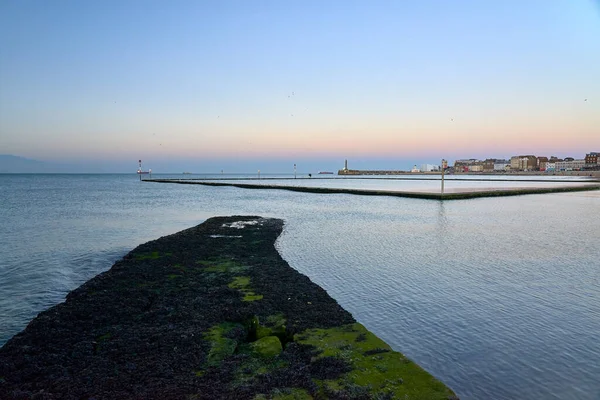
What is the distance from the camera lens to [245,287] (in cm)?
912

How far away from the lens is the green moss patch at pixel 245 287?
8.31 meters

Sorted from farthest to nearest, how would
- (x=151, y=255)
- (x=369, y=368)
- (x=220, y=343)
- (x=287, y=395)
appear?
(x=151, y=255)
(x=220, y=343)
(x=369, y=368)
(x=287, y=395)

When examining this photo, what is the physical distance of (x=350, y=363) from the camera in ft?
17.3

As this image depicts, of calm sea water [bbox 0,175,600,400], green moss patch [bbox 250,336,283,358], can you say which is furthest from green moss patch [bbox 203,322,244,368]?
calm sea water [bbox 0,175,600,400]

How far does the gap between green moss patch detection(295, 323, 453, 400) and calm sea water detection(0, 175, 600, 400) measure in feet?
2.00

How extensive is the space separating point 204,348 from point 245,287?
326cm

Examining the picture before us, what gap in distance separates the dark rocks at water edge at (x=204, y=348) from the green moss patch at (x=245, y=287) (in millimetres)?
26

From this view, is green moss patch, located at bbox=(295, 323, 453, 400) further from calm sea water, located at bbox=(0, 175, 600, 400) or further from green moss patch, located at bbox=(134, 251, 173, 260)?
green moss patch, located at bbox=(134, 251, 173, 260)

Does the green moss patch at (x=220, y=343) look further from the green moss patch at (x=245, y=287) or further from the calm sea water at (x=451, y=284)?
the calm sea water at (x=451, y=284)

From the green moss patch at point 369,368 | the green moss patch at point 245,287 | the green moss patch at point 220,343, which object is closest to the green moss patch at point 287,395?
the green moss patch at point 369,368

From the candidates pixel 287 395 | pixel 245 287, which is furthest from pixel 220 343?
pixel 245 287

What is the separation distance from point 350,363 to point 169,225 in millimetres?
20639

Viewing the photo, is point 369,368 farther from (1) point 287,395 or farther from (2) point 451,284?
(2) point 451,284

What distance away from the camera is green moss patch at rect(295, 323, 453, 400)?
459 centimetres
